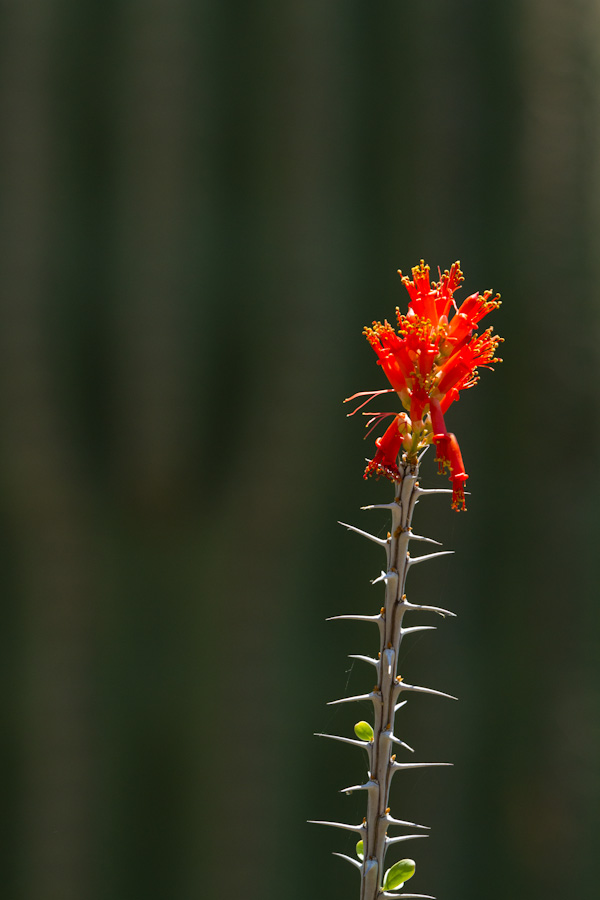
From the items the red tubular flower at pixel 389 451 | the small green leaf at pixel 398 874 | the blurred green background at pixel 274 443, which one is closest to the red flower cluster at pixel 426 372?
the red tubular flower at pixel 389 451

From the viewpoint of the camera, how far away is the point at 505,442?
3.82 feet

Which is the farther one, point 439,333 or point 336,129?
point 336,129

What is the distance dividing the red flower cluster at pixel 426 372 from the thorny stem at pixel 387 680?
0.06ft

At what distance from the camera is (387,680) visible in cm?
38

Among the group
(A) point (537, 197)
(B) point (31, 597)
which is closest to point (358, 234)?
(A) point (537, 197)

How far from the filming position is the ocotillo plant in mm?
378

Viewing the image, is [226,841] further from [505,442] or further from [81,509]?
[505,442]

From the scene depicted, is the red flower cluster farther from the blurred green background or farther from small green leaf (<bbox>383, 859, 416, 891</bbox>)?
the blurred green background

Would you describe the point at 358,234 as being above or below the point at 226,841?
above

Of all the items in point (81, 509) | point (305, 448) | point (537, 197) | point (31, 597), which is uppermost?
point (537, 197)

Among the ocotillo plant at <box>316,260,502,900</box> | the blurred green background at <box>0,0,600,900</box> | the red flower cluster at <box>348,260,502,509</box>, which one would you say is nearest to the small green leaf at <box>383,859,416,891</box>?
the ocotillo plant at <box>316,260,502,900</box>

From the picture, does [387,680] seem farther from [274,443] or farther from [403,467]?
[274,443]

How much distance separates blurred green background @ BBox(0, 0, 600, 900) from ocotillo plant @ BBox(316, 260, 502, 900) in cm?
72

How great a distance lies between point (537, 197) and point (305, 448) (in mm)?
470
